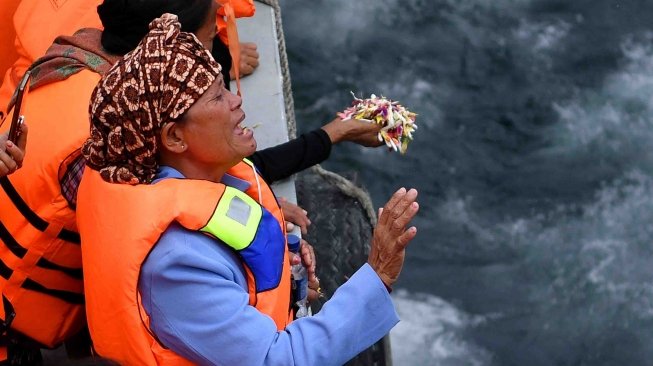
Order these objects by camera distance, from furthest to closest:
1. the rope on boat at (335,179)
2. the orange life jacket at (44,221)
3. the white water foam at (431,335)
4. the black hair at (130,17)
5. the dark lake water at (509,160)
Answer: the dark lake water at (509,160) < the white water foam at (431,335) < the rope on boat at (335,179) < the black hair at (130,17) < the orange life jacket at (44,221)

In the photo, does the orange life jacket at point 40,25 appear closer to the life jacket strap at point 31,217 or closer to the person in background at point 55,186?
the person in background at point 55,186

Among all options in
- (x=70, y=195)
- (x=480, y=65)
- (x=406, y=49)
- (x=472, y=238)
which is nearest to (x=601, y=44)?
(x=480, y=65)

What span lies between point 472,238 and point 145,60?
3867mm

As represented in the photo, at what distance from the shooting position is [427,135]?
6047 mm

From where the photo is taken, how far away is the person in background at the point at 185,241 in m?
2.09

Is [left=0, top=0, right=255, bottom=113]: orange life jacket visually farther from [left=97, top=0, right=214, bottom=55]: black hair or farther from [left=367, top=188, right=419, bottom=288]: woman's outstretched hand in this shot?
[left=367, top=188, right=419, bottom=288]: woman's outstretched hand

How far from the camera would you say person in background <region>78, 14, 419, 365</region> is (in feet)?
6.85

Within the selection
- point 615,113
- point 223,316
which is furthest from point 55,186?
point 615,113

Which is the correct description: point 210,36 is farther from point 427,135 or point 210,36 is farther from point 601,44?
point 601,44

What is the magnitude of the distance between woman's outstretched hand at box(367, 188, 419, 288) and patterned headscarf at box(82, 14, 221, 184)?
1.65ft

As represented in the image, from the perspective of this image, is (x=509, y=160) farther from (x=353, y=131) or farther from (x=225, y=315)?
(x=225, y=315)

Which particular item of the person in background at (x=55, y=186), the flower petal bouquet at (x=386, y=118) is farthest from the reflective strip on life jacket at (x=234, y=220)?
the flower petal bouquet at (x=386, y=118)

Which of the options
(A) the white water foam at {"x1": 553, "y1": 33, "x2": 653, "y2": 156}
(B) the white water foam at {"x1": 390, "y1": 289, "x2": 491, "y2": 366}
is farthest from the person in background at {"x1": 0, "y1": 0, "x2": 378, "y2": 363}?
(A) the white water foam at {"x1": 553, "y1": 33, "x2": 653, "y2": 156}

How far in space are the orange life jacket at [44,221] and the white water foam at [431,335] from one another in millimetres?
3065
